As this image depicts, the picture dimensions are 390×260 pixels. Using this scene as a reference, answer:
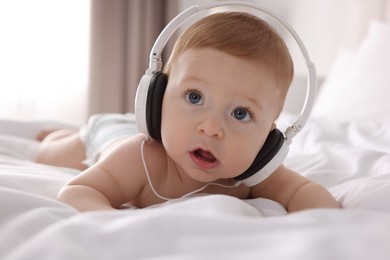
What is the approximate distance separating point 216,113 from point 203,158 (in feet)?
0.29

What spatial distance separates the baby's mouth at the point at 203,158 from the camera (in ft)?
2.99

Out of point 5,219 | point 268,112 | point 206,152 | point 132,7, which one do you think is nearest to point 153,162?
point 206,152

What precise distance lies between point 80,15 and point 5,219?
3055 mm

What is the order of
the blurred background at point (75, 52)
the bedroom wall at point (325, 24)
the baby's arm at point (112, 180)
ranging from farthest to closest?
the blurred background at point (75, 52) → the bedroom wall at point (325, 24) → the baby's arm at point (112, 180)

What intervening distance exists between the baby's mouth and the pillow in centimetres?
120

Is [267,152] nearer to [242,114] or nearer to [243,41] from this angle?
[242,114]

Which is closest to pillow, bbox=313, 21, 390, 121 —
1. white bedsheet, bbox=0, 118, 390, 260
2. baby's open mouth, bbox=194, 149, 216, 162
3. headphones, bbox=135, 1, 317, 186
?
headphones, bbox=135, 1, 317, 186

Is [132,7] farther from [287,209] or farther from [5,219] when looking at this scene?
[5,219]

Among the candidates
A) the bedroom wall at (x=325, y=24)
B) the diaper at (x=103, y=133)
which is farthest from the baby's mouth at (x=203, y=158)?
the bedroom wall at (x=325, y=24)

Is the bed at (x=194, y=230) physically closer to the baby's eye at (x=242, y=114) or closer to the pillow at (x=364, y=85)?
the baby's eye at (x=242, y=114)

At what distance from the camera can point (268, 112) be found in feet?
3.07

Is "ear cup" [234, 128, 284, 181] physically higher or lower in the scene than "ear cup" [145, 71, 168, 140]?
lower

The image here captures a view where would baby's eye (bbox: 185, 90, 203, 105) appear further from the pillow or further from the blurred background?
the blurred background

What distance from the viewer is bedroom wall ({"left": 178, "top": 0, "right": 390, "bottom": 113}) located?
2.97 m
